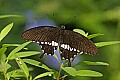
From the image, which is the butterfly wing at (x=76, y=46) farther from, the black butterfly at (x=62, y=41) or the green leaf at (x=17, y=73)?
the green leaf at (x=17, y=73)

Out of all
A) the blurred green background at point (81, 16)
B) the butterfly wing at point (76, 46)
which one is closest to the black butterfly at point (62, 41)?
the butterfly wing at point (76, 46)

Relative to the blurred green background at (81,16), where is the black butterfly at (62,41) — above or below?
below

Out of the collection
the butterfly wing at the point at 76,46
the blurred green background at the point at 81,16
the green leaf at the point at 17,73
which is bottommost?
the green leaf at the point at 17,73

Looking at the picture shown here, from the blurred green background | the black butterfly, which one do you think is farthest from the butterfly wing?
the blurred green background

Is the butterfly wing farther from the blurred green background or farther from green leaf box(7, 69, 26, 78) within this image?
the blurred green background

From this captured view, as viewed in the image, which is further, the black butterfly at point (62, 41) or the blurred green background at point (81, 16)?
the blurred green background at point (81, 16)

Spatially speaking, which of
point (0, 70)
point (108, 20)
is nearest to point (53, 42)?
point (0, 70)

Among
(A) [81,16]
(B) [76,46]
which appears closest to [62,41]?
(B) [76,46]
